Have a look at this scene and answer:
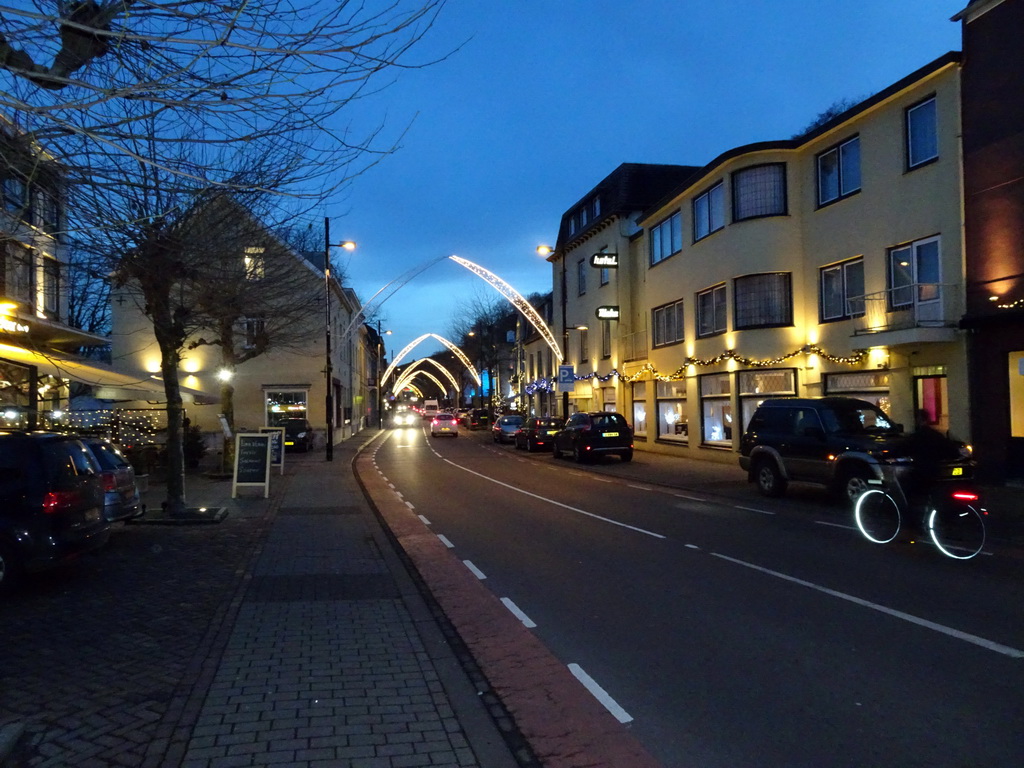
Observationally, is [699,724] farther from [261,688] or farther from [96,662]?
[96,662]

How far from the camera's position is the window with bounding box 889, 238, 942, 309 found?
17.6 m

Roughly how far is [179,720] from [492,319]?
238ft

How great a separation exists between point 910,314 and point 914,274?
3.08 ft

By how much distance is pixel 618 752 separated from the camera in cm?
450

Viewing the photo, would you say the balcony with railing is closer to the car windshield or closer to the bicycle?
the car windshield

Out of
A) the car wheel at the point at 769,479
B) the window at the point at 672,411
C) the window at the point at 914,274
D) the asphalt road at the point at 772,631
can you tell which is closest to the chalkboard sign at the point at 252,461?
the asphalt road at the point at 772,631

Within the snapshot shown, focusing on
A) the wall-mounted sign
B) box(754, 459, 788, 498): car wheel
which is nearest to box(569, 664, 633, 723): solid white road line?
box(754, 459, 788, 498): car wheel

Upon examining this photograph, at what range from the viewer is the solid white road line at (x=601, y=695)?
16.5 ft

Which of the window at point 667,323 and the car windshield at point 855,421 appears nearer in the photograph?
the car windshield at point 855,421

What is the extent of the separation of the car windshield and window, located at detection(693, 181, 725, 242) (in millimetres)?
11157

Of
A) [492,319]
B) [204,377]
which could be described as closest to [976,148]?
[204,377]

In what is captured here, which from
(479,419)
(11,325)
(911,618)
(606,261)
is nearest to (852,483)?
(911,618)

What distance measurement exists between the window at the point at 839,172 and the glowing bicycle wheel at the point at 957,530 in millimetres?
12531

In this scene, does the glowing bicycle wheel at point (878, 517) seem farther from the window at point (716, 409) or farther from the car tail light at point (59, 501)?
the window at point (716, 409)
